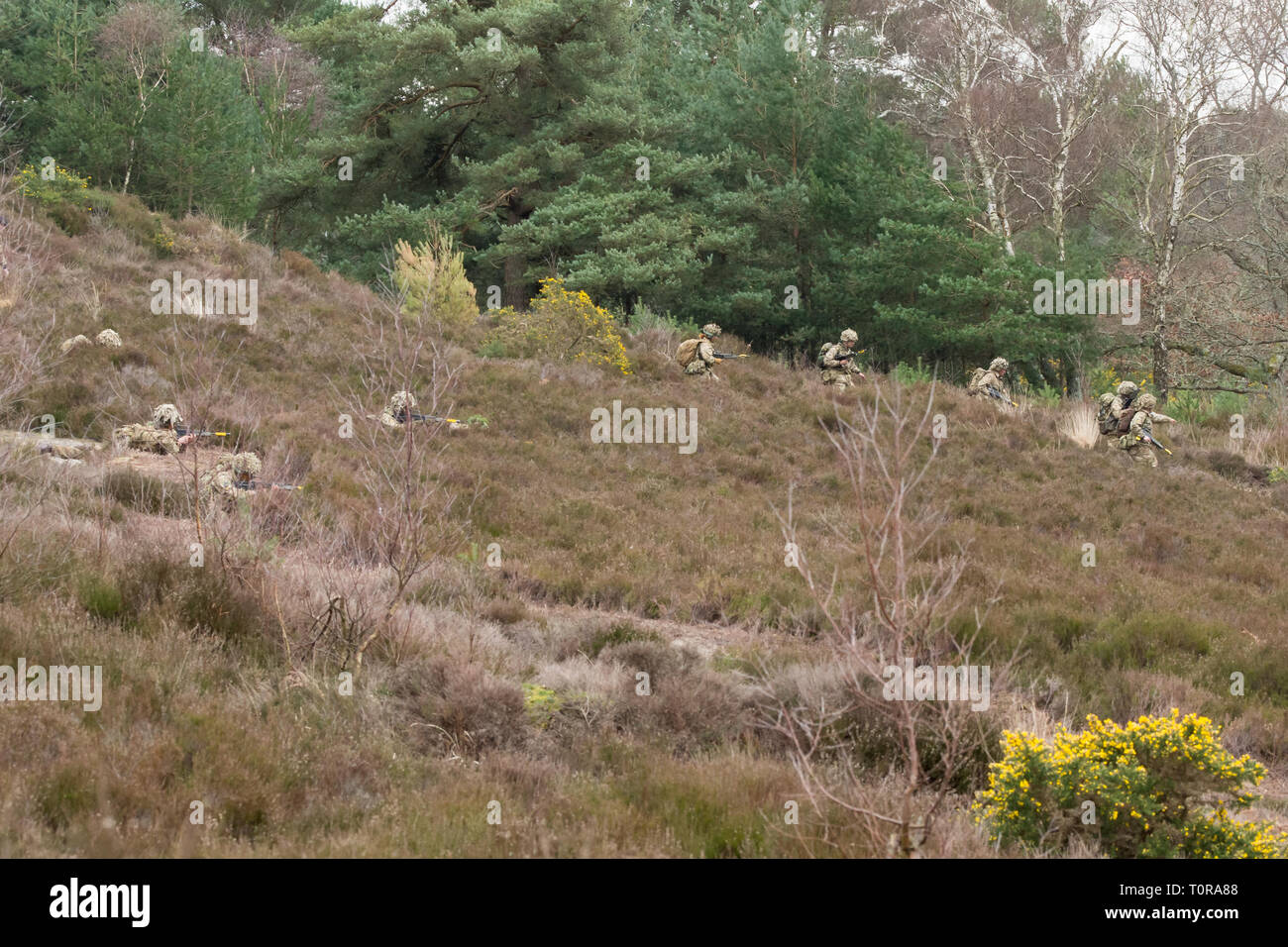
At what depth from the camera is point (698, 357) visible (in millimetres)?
16828

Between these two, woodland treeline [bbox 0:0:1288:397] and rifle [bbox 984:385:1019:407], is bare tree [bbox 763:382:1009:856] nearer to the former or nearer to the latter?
rifle [bbox 984:385:1019:407]

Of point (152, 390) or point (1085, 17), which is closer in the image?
point (152, 390)

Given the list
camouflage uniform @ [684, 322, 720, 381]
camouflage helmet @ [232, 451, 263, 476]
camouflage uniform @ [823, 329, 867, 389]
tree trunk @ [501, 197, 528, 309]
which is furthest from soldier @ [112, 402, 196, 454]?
tree trunk @ [501, 197, 528, 309]

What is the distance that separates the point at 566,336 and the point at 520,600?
9.34 meters

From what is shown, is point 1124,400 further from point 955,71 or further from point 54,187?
point 54,187

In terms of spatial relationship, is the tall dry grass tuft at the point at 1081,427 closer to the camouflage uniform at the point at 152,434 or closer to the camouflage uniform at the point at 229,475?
the camouflage uniform at the point at 229,475

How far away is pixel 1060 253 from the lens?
67.5 ft

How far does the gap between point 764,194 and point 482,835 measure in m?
19.5

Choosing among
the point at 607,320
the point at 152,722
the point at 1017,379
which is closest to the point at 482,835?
the point at 152,722

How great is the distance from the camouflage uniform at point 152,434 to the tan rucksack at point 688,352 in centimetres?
831

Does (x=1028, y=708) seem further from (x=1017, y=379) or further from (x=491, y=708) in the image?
(x=1017, y=379)

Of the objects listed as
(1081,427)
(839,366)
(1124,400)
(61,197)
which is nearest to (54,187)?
(61,197)

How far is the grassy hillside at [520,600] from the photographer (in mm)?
4141

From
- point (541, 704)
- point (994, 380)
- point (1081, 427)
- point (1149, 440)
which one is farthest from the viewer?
point (994, 380)
